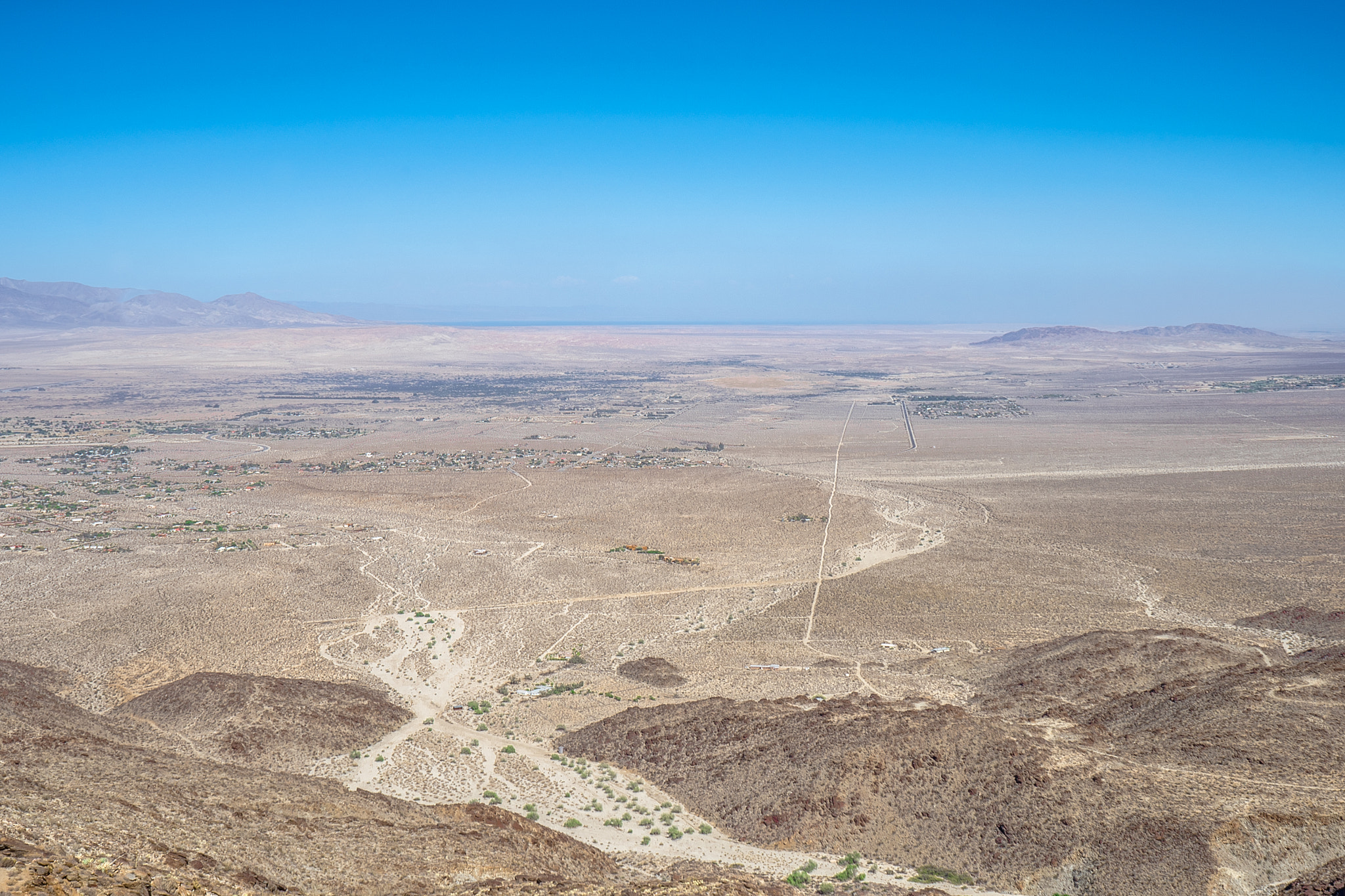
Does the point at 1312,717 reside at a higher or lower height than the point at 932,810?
higher

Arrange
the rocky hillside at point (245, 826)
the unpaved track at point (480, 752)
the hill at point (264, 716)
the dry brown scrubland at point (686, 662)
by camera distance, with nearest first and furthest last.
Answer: the rocky hillside at point (245, 826) → the dry brown scrubland at point (686, 662) → the unpaved track at point (480, 752) → the hill at point (264, 716)

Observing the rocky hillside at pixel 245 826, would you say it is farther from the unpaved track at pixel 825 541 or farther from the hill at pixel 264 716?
the unpaved track at pixel 825 541

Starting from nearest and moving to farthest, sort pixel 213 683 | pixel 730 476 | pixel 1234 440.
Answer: pixel 213 683 < pixel 730 476 < pixel 1234 440

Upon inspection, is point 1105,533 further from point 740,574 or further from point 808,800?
point 808,800

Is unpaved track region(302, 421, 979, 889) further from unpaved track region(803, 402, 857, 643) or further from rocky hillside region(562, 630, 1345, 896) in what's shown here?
rocky hillside region(562, 630, 1345, 896)

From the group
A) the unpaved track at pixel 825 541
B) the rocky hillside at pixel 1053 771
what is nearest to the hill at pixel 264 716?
the rocky hillside at pixel 1053 771

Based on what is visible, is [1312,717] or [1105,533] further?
[1105,533]

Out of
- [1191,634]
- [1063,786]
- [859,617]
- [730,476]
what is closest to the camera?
[1063,786]

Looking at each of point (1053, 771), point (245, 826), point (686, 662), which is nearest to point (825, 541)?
point (686, 662)

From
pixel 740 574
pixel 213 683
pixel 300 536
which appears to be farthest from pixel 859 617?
pixel 300 536
